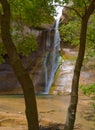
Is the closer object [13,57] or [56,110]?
[13,57]

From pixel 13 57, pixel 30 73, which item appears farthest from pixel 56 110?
pixel 30 73

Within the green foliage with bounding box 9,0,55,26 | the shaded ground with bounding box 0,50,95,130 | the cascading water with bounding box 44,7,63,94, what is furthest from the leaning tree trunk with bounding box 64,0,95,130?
the cascading water with bounding box 44,7,63,94

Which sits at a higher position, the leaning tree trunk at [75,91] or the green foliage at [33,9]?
the green foliage at [33,9]

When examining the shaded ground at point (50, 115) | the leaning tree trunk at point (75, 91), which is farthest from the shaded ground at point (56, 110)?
the leaning tree trunk at point (75, 91)

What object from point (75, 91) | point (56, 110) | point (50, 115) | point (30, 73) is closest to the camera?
point (75, 91)

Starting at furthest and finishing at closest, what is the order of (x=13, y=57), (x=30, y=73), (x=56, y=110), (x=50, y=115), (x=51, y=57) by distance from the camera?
(x=51, y=57) < (x=30, y=73) < (x=56, y=110) < (x=50, y=115) < (x=13, y=57)

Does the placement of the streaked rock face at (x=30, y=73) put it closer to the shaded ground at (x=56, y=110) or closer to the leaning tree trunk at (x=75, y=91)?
the shaded ground at (x=56, y=110)

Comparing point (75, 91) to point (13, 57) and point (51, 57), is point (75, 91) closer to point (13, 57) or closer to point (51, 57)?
point (13, 57)

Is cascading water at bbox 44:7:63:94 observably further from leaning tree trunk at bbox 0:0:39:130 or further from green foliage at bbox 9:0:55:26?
leaning tree trunk at bbox 0:0:39:130

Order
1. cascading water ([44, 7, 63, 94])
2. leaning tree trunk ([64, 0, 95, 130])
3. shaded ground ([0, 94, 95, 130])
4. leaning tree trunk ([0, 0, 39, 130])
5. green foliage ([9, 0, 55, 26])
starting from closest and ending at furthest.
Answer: leaning tree trunk ([0, 0, 39, 130]) → leaning tree trunk ([64, 0, 95, 130]) → green foliage ([9, 0, 55, 26]) → shaded ground ([0, 94, 95, 130]) → cascading water ([44, 7, 63, 94])

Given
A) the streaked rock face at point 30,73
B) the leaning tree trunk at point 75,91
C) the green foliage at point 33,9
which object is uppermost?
the green foliage at point 33,9

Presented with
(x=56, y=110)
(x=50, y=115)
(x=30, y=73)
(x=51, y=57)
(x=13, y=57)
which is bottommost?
(x=30, y=73)

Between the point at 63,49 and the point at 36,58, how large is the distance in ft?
12.3

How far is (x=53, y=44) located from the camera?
29.3 metres
